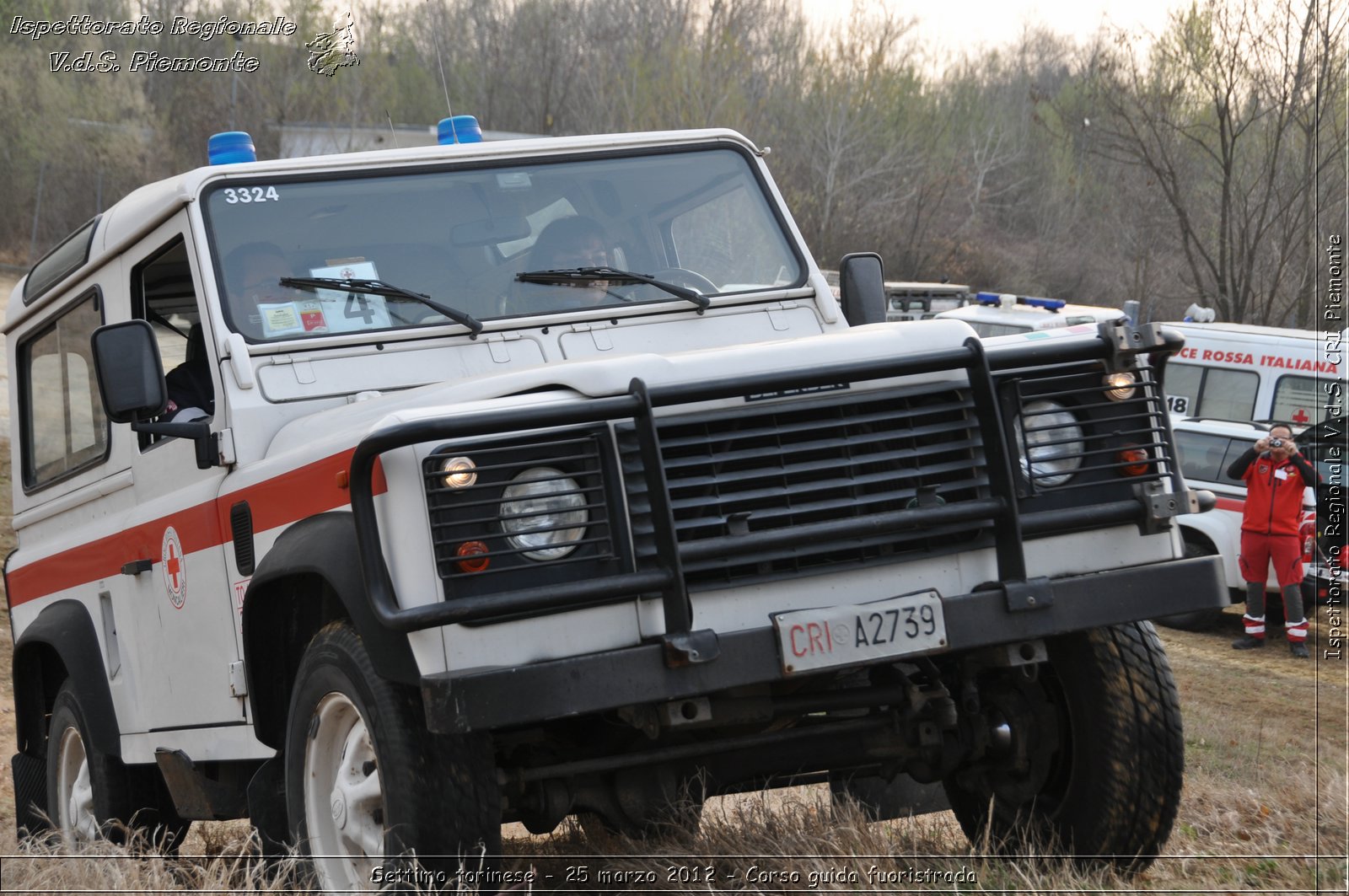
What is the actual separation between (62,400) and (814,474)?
358cm

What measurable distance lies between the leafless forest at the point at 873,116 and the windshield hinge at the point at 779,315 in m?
7.08

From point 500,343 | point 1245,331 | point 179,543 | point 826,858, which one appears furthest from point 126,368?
point 1245,331

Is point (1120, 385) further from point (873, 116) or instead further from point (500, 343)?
point (873, 116)

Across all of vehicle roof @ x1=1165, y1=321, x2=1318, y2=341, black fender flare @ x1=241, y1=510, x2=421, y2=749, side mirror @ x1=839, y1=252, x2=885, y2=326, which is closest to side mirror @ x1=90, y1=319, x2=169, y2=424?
black fender flare @ x1=241, y1=510, x2=421, y2=749

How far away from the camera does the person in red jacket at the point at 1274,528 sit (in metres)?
12.2

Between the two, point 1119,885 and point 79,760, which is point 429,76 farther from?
point 1119,885

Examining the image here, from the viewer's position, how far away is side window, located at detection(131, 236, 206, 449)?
4605 millimetres

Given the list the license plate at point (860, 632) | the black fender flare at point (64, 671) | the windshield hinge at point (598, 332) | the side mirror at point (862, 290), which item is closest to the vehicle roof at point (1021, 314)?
the side mirror at point (862, 290)

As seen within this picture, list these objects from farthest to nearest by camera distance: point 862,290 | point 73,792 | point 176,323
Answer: point 73,792
point 862,290
point 176,323

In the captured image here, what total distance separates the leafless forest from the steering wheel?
7.05m

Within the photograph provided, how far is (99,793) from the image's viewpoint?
534 centimetres

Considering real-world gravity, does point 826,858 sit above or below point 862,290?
below

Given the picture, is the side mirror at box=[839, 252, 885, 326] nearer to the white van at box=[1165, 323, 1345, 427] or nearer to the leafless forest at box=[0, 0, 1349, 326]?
the leafless forest at box=[0, 0, 1349, 326]

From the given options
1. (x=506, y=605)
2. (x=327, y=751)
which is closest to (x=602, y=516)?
(x=506, y=605)
